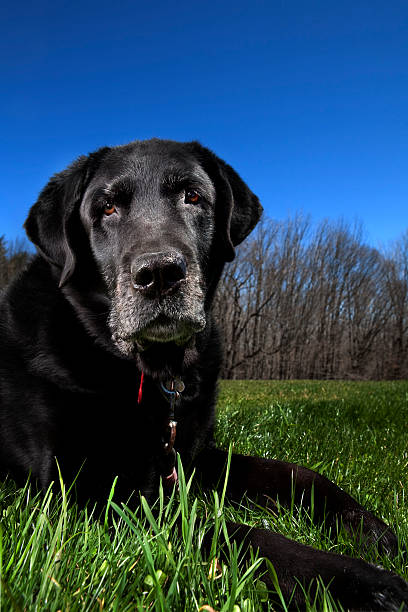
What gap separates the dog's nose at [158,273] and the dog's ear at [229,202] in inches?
28.5

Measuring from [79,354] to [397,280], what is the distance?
1151 inches

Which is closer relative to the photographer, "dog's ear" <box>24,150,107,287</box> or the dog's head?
the dog's head

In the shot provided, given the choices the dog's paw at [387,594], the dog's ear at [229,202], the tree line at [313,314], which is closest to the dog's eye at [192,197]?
the dog's ear at [229,202]

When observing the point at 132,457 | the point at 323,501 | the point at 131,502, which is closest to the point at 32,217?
the point at 132,457

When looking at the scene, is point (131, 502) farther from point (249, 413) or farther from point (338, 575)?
point (249, 413)

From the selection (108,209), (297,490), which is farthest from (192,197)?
(297,490)

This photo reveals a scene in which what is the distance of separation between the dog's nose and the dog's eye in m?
0.61

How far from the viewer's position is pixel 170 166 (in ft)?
8.09

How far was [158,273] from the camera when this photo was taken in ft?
6.44

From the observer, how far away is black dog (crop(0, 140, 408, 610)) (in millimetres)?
1974

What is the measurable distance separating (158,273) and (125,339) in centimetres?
40

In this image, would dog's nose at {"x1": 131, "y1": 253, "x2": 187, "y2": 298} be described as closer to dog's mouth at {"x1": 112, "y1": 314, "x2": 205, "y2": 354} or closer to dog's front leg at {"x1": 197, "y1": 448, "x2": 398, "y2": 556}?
dog's mouth at {"x1": 112, "y1": 314, "x2": 205, "y2": 354}

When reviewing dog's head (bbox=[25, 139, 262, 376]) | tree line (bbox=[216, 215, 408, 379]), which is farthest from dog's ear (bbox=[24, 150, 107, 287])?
tree line (bbox=[216, 215, 408, 379])

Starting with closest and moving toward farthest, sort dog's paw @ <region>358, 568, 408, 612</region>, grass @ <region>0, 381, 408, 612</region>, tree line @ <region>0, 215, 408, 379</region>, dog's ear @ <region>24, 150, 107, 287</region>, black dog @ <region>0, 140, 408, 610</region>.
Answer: grass @ <region>0, 381, 408, 612</region> < dog's paw @ <region>358, 568, 408, 612</region> < black dog @ <region>0, 140, 408, 610</region> < dog's ear @ <region>24, 150, 107, 287</region> < tree line @ <region>0, 215, 408, 379</region>
